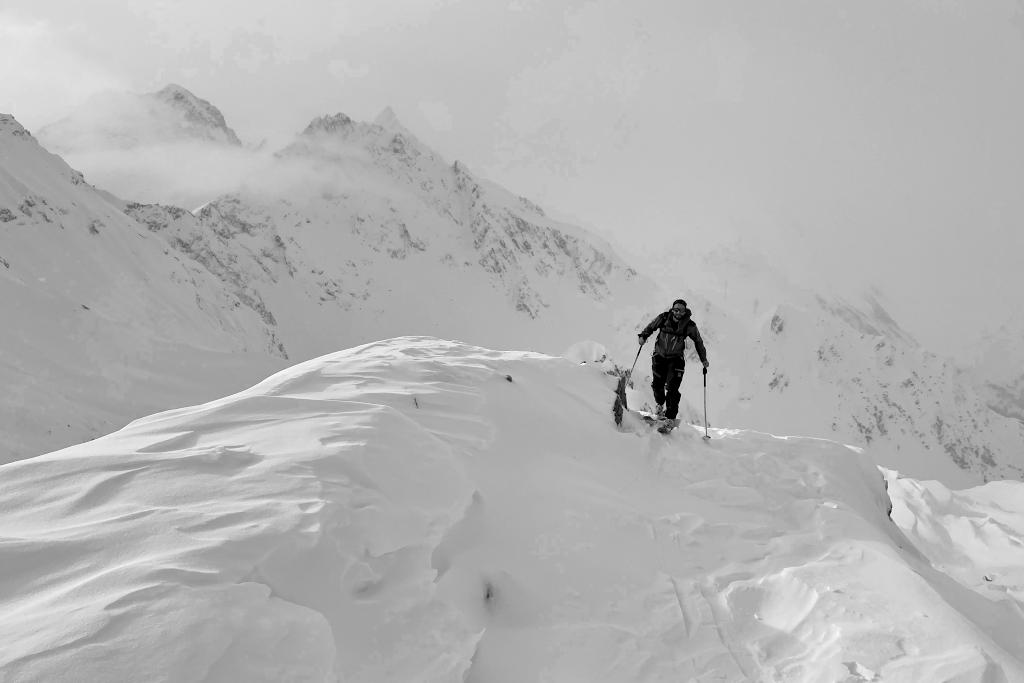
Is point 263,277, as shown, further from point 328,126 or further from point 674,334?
point 674,334

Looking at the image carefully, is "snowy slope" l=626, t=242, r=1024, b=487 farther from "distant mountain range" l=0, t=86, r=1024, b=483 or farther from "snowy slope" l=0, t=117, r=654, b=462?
"snowy slope" l=0, t=117, r=654, b=462

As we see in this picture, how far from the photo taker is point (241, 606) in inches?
136

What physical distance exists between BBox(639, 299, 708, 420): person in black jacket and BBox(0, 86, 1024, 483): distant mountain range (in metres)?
39.2

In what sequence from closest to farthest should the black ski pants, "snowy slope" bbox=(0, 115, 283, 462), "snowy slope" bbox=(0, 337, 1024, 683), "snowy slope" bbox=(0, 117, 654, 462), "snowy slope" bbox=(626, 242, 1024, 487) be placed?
"snowy slope" bbox=(0, 337, 1024, 683) → the black ski pants → "snowy slope" bbox=(0, 115, 283, 462) → "snowy slope" bbox=(0, 117, 654, 462) → "snowy slope" bbox=(626, 242, 1024, 487)

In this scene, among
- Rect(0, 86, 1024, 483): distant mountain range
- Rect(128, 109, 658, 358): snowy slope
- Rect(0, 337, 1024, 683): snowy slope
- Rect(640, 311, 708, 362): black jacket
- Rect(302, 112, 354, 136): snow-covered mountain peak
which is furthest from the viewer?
Rect(302, 112, 354, 136): snow-covered mountain peak

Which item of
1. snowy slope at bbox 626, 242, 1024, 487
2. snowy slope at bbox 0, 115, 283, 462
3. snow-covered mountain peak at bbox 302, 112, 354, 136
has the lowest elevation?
snowy slope at bbox 626, 242, 1024, 487

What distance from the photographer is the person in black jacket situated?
1102 cm

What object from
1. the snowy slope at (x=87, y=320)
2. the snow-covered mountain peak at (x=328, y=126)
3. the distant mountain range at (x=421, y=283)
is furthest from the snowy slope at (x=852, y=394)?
the snow-covered mountain peak at (x=328, y=126)

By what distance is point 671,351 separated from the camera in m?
11.2

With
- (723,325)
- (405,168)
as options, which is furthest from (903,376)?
(405,168)

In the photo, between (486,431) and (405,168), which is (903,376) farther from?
(486,431)

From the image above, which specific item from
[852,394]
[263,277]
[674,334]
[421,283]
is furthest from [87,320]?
[852,394]

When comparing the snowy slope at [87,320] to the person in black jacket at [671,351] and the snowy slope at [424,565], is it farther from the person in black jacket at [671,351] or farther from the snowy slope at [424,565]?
the person in black jacket at [671,351]

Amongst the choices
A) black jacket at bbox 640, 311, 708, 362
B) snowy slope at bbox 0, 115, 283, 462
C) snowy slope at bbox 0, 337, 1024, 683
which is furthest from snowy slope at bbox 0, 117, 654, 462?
black jacket at bbox 640, 311, 708, 362
